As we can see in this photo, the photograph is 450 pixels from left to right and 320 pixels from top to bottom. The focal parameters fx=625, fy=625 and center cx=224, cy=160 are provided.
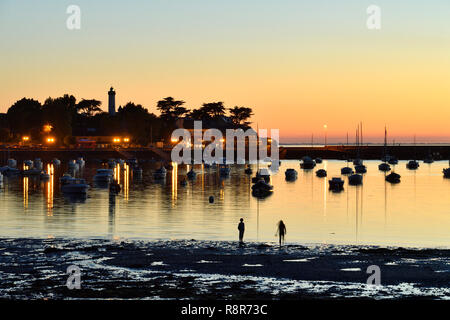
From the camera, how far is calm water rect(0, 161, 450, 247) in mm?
54906

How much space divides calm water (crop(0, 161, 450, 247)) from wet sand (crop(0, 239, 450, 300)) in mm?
10771

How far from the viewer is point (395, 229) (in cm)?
6047

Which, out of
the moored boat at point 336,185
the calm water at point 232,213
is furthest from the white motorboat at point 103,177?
the moored boat at point 336,185

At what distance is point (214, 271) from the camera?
33.1 metres

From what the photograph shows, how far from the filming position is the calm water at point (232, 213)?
180 ft

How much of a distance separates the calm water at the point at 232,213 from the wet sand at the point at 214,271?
1077cm

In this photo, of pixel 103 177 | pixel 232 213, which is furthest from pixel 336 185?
pixel 103 177

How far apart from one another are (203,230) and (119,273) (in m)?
25.2

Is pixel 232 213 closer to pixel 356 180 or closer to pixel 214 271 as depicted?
pixel 214 271

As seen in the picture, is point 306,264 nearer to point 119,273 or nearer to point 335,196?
point 119,273

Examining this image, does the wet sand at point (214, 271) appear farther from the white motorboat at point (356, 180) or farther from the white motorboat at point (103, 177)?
the white motorboat at point (356, 180)

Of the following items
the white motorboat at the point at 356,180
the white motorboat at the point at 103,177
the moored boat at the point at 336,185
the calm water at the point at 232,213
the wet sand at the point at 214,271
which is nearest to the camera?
the wet sand at the point at 214,271

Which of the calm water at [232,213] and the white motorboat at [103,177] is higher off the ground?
the white motorboat at [103,177]

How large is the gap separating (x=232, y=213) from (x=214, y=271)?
39777 millimetres
